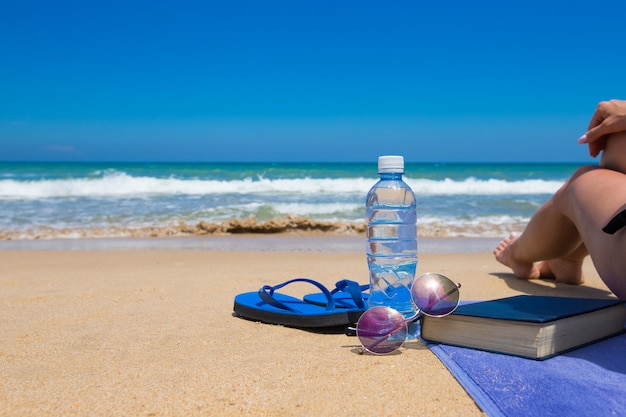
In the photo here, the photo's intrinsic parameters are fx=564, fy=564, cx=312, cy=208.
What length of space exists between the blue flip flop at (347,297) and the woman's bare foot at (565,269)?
68.2 inches

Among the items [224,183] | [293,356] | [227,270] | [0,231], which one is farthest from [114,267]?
[224,183]

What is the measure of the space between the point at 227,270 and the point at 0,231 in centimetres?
613

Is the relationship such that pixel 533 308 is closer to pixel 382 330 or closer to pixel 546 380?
pixel 546 380

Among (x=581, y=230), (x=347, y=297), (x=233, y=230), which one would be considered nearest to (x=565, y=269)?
(x=581, y=230)

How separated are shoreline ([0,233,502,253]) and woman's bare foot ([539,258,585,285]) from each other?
8.60 feet

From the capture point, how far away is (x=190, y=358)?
2285 mm

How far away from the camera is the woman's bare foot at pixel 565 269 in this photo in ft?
13.0

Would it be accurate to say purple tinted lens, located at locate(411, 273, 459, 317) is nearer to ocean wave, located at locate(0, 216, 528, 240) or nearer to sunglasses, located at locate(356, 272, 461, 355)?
sunglasses, located at locate(356, 272, 461, 355)

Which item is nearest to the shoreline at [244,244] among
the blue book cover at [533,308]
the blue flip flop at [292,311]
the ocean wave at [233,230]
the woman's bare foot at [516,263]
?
the ocean wave at [233,230]

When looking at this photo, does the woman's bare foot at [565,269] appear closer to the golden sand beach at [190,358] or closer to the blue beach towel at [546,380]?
the golden sand beach at [190,358]

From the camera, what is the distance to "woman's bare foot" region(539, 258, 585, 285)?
156 inches

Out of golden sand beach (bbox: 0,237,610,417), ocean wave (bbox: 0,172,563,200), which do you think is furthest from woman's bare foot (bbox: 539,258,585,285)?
ocean wave (bbox: 0,172,563,200)

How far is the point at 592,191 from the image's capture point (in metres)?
2.65

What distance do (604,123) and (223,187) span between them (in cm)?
2251
